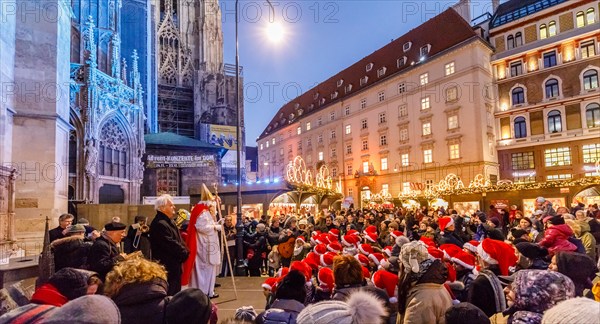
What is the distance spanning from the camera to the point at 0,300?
271cm

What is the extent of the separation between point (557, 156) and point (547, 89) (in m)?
6.31

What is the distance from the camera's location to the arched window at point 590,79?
103 feet

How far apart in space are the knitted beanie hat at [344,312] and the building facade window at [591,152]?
120 feet

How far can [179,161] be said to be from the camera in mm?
32906

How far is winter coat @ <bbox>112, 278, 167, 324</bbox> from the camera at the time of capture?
8.73 feet

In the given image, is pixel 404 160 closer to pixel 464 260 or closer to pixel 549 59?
pixel 549 59

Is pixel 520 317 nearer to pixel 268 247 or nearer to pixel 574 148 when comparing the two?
pixel 268 247

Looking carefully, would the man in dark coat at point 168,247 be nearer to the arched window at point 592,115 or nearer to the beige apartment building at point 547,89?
the beige apartment building at point 547,89

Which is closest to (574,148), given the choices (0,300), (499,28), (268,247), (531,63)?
(531,63)

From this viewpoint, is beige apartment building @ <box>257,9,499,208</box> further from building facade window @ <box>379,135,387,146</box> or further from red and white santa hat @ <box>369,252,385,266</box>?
red and white santa hat @ <box>369,252,385,266</box>

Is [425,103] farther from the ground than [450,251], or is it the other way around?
[425,103]

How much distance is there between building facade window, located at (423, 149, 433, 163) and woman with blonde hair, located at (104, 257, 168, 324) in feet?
127

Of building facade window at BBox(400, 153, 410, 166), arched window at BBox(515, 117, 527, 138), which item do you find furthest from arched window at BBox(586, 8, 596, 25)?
building facade window at BBox(400, 153, 410, 166)

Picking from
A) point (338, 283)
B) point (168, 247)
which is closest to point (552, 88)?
point (338, 283)
